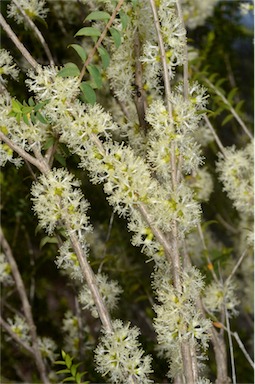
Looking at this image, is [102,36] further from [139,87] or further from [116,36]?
[139,87]

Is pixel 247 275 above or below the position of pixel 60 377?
above

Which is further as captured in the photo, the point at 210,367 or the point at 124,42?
the point at 210,367

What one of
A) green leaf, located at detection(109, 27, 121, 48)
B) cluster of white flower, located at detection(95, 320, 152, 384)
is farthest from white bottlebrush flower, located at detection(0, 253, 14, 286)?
green leaf, located at detection(109, 27, 121, 48)

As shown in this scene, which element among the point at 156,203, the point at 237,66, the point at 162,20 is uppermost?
the point at 237,66

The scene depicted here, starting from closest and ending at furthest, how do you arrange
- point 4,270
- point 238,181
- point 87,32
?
point 87,32 → point 238,181 → point 4,270

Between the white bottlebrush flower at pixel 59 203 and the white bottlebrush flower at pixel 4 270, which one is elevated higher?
the white bottlebrush flower at pixel 4 270

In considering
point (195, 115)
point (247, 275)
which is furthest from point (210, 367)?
point (195, 115)

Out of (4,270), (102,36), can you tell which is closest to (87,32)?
(102,36)

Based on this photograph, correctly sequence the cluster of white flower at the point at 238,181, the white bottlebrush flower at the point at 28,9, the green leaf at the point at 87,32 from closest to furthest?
1. the green leaf at the point at 87,32
2. the white bottlebrush flower at the point at 28,9
3. the cluster of white flower at the point at 238,181

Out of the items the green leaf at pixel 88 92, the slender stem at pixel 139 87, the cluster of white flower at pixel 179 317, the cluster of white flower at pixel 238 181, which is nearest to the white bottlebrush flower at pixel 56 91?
the green leaf at pixel 88 92

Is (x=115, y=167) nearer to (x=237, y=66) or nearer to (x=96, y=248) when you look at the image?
(x=96, y=248)

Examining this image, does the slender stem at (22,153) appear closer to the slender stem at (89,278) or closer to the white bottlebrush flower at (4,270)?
the slender stem at (89,278)
